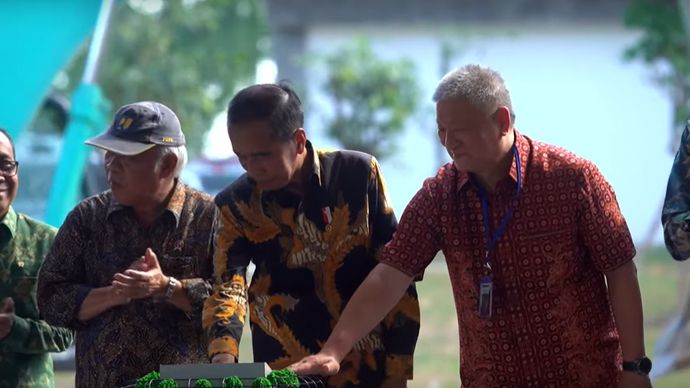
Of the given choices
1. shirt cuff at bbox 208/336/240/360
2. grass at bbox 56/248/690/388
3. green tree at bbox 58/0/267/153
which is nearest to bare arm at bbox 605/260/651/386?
shirt cuff at bbox 208/336/240/360

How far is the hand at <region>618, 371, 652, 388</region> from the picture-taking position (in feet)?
12.8

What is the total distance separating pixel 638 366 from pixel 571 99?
17.9 meters

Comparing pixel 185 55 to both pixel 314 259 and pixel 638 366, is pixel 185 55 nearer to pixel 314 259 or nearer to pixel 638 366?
pixel 314 259

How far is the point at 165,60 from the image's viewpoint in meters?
25.6

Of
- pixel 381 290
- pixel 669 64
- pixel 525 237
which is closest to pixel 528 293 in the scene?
pixel 525 237

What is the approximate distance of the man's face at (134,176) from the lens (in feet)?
14.7

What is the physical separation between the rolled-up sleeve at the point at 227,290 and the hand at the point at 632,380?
1.14 meters

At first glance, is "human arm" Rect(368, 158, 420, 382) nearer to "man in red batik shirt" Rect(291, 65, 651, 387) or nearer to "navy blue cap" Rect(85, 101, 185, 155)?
"man in red batik shirt" Rect(291, 65, 651, 387)

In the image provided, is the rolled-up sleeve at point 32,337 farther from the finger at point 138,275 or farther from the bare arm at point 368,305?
the bare arm at point 368,305

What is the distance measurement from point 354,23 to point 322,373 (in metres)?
18.4

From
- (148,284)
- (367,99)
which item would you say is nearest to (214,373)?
(148,284)

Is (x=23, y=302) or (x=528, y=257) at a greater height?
(x=528, y=257)

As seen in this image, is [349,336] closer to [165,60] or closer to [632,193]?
[632,193]

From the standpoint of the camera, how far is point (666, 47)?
1942 centimetres
